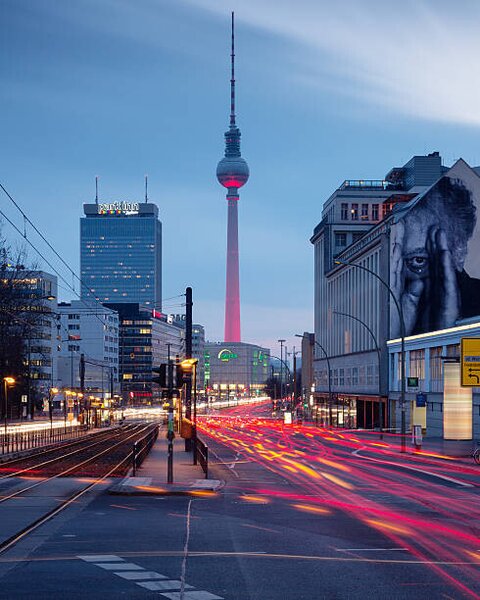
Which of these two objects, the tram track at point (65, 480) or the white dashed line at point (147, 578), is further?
the tram track at point (65, 480)

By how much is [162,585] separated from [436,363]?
66.9m

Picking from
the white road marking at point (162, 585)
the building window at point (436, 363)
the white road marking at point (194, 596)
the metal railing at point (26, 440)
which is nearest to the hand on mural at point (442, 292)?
the building window at point (436, 363)

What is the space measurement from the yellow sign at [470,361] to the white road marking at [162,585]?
1524 inches

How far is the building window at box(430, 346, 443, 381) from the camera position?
251 feet

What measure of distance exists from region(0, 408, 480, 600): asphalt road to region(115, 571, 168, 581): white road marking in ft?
0.11

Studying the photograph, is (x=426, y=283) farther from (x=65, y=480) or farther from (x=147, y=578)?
(x=147, y=578)

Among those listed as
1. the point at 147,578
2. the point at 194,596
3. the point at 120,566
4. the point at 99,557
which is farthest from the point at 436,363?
the point at 194,596

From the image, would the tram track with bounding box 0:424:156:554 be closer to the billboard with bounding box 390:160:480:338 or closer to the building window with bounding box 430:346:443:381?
the building window with bounding box 430:346:443:381

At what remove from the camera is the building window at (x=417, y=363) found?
82312mm

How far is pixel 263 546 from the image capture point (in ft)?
57.0

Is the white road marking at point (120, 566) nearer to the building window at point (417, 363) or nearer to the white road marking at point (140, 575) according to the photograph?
the white road marking at point (140, 575)

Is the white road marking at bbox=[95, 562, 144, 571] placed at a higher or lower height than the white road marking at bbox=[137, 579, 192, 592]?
lower

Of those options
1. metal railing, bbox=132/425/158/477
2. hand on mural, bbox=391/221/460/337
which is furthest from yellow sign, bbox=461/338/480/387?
hand on mural, bbox=391/221/460/337

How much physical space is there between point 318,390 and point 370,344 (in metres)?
38.3
